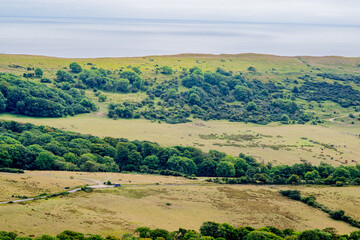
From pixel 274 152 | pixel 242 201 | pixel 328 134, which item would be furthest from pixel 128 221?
pixel 328 134

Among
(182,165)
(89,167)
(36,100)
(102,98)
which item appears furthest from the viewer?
(102,98)

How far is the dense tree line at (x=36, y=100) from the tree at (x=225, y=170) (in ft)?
165

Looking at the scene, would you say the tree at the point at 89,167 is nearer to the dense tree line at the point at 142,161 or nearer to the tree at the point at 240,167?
the dense tree line at the point at 142,161

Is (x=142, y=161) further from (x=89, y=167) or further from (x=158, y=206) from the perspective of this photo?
(x=158, y=206)

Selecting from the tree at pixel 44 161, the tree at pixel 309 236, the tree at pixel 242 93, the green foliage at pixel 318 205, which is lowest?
the green foliage at pixel 318 205

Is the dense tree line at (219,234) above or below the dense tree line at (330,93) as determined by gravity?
below

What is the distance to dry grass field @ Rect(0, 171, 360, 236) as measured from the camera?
42.3m

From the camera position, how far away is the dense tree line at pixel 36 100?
99250 mm

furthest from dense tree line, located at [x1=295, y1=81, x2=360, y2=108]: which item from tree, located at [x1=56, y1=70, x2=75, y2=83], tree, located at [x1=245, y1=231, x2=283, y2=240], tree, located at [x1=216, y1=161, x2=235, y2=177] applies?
tree, located at [x1=245, y1=231, x2=283, y2=240]

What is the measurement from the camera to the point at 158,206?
50531 mm

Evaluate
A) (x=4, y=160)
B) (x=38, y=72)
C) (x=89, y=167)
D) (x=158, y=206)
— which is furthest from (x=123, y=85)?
(x=158, y=206)

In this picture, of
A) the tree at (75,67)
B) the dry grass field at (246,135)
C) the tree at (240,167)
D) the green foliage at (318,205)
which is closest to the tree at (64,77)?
the tree at (75,67)

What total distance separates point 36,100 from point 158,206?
202 feet

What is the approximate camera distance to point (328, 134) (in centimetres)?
10044
